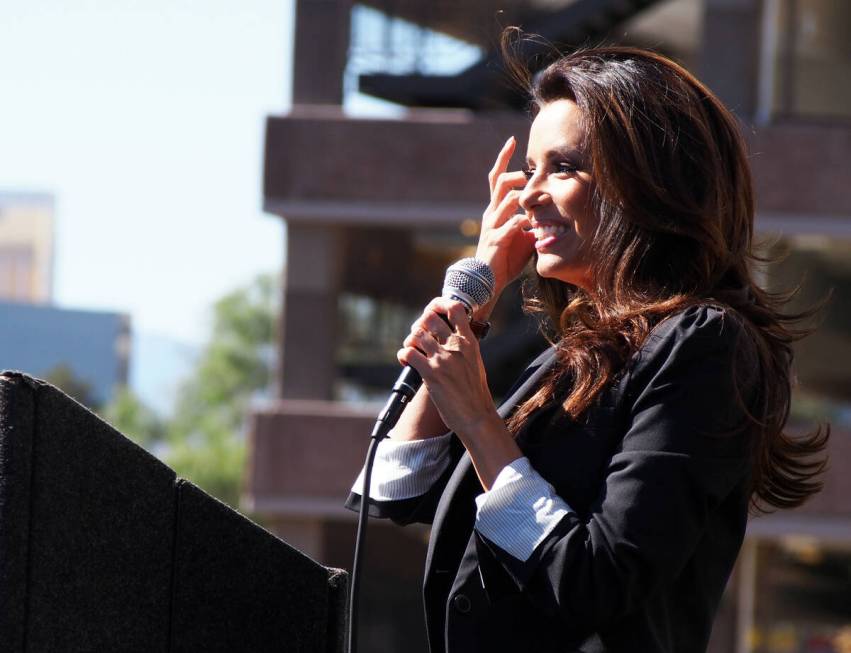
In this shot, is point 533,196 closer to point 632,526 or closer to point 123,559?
point 632,526

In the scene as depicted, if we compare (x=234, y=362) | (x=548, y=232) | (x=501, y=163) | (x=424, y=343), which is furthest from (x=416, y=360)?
(x=234, y=362)

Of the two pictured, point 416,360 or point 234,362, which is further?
point 234,362

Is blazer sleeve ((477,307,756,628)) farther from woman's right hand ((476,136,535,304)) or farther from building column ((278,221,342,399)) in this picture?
building column ((278,221,342,399))

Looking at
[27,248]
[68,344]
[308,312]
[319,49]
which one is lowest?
[68,344]

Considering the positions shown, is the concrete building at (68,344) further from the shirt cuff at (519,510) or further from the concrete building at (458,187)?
the shirt cuff at (519,510)

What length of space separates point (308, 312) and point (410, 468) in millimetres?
14598

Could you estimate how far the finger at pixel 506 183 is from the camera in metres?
2.58

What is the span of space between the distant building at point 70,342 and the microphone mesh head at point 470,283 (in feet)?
246

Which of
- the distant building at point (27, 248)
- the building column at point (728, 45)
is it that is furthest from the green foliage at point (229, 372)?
the building column at point (728, 45)

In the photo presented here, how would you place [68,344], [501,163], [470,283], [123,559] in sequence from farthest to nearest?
[68,344] < [501,163] < [470,283] < [123,559]

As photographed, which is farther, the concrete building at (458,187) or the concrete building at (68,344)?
the concrete building at (68,344)

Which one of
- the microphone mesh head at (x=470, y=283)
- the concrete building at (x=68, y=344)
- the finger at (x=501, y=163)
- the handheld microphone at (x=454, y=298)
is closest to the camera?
the handheld microphone at (x=454, y=298)

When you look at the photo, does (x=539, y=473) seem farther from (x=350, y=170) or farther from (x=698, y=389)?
(x=350, y=170)

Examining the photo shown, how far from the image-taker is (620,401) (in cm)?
215
